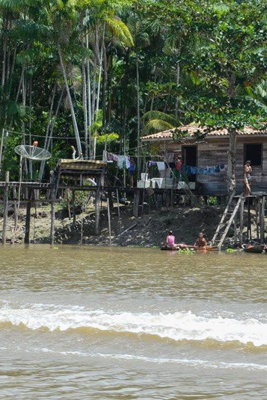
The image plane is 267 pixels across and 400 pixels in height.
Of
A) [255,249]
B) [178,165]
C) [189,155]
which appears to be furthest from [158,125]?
[255,249]

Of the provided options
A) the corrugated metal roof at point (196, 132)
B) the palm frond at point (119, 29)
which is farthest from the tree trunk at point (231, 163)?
the palm frond at point (119, 29)

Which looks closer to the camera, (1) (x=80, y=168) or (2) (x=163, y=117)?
(1) (x=80, y=168)

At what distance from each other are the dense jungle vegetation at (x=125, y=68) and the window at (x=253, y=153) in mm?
1791

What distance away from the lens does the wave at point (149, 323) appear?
10143 mm

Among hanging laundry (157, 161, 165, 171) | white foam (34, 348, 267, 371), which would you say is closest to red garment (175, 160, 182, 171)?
hanging laundry (157, 161, 165, 171)

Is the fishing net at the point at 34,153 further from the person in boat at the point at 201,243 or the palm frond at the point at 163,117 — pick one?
the person in boat at the point at 201,243

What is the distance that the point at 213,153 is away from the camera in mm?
32875

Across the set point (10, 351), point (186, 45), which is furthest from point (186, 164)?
point (10, 351)

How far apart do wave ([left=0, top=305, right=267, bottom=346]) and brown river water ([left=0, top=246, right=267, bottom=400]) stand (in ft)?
0.04

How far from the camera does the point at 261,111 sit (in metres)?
29.0

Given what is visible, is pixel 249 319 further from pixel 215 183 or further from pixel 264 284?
pixel 215 183

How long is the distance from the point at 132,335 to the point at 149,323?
2.14ft

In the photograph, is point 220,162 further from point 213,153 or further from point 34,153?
point 34,153

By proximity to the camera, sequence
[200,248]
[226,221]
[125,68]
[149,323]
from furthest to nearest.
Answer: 1. [125,68]
2. [226,221]
3. [200,248]
4. [149,323]
